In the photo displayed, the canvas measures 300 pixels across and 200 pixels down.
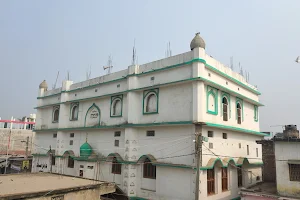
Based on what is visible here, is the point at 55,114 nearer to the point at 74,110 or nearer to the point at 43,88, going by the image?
the point at 74,110

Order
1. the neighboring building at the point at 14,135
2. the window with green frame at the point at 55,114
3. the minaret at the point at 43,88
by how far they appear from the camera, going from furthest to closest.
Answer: the neighboring building at the point at 14,135, the minaret at the point at 43,88, the window with green frame at the point at 55,114

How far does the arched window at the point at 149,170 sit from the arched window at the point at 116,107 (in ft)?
14.7

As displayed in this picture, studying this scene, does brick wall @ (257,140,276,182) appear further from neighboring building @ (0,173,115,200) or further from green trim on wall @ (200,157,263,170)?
neighboring building @ (0,173,115,200)

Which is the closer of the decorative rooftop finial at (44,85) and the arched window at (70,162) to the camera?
the arched window at (70,162)

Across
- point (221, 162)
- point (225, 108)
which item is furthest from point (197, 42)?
point (221, 162)

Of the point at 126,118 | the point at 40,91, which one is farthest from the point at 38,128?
the point at 126,118

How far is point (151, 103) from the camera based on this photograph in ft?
53.2

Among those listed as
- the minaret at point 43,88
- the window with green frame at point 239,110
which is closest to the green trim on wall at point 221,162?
the window with green frame at point 239,110

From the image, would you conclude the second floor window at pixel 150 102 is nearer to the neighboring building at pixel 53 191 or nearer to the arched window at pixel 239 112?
the neighboring building at pixel 53 191

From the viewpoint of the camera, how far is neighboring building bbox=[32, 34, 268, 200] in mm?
13742

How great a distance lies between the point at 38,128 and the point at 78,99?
8002 mm

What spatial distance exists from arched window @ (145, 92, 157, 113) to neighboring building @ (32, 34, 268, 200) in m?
0.07

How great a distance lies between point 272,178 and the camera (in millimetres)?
17781

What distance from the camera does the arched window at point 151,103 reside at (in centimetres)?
1597
